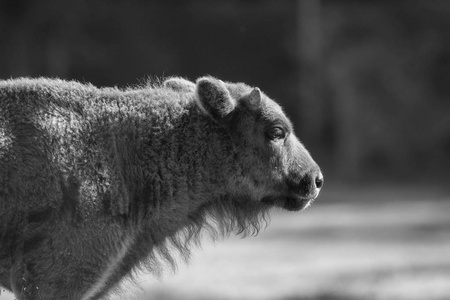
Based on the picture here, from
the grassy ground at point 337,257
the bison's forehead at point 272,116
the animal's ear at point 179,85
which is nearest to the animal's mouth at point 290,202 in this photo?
→ the bison's forehead at point 272,116

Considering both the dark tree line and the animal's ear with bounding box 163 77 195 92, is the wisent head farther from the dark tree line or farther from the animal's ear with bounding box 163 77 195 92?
the dark tree line

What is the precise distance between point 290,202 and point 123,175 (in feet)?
4.07

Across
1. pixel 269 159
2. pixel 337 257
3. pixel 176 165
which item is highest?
pixel 337 257

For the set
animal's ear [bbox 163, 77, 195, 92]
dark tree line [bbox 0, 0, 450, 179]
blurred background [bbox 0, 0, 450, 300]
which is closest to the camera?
animal's ear [bbox 163, 77, 195, 92]

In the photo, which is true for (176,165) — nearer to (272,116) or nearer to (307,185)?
(272,116)

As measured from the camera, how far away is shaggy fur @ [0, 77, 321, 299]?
18.4 ft

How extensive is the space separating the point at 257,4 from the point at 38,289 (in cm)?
1998

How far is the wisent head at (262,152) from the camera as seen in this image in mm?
6445

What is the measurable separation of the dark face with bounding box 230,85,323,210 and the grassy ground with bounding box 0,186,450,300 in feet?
3.58

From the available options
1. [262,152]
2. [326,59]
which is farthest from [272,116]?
[326,59]

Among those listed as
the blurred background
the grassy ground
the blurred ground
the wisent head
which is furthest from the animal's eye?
the blurred background

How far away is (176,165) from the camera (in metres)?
6.24

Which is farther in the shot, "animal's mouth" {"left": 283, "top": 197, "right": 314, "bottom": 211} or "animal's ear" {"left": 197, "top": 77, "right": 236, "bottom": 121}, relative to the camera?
"animal's mouth" {"left": 283, "top": 197, "right": 314, "bottom": 211}

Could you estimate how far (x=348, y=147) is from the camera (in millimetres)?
23734
